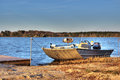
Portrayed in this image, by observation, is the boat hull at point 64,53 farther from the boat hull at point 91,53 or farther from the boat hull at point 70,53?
the boat hull at point 91,53

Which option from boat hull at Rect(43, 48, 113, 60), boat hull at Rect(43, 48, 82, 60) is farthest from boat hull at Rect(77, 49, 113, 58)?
boat hull at Rect(43, 48, 82, 60)

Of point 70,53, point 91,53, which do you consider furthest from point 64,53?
point 91,53

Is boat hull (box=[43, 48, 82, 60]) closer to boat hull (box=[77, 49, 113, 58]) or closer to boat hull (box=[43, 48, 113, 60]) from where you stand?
boat hull (box=[43, 48, 113, 60])

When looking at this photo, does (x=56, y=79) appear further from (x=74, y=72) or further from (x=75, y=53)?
(x=75, y=53)

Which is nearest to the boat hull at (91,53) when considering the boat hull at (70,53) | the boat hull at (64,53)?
the boat hull at (70,53)

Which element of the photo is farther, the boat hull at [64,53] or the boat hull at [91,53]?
the boat hull at [91,53]

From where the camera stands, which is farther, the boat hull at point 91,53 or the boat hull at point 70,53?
the boat hull at point 91,53

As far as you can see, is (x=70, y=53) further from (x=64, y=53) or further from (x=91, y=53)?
(x=91, y=53)

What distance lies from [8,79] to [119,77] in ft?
15.2

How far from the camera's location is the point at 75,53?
75.2 ft

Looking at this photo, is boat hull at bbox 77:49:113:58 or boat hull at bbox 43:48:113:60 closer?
boat hull at bbox 43:48:113:60

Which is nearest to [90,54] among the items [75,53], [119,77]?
[75,53]

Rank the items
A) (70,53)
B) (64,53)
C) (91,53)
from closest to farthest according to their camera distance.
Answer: (70,53)
(64,53)
(91,53)

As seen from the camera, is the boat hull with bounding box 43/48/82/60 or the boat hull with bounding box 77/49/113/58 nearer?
the boat hull with bounding box 43/48/82/60
